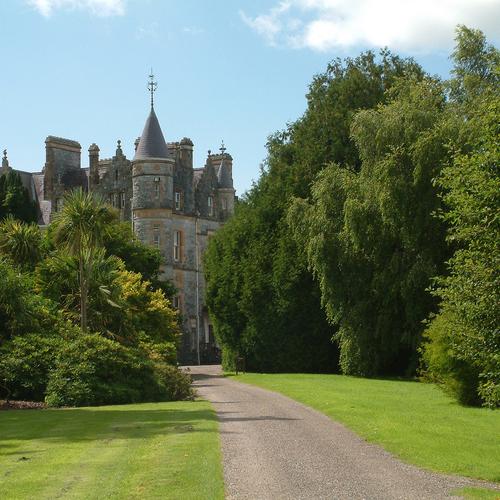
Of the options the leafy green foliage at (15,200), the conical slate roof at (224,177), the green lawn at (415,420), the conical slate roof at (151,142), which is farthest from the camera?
the conical slate roof at (224,177)

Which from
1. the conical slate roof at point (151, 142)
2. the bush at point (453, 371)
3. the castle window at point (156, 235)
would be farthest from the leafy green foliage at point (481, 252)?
the castle window at point (156, 235)

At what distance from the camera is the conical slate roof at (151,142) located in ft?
200

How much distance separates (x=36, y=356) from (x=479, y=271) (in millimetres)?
17270

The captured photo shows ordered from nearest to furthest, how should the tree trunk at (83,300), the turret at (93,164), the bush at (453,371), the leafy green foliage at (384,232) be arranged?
the bush at (453,371) < the tree trunk at (83,300) < the leafy green foliage at (384,232) < the turret at (93,164)

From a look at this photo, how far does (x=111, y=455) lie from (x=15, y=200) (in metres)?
53.8

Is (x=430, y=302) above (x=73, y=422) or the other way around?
above

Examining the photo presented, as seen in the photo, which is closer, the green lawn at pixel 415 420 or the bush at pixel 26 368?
the green lawn at pixel 415 420

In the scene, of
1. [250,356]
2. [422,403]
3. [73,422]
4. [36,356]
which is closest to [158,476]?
[73,422]

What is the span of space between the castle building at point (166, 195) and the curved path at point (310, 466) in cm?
4020

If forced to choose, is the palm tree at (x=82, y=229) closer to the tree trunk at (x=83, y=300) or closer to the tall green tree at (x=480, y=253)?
the tree trunk at (x=83, y=300)

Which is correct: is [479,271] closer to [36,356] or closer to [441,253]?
[36,356]

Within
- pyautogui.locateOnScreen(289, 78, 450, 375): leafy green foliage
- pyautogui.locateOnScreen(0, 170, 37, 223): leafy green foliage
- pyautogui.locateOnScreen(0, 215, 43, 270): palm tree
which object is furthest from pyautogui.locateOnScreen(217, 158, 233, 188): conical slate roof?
pyautogui.locateOnScreen(0, 215, 43, 270): palm tree

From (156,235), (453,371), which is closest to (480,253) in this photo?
(453,371)

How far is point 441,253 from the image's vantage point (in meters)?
38.1
